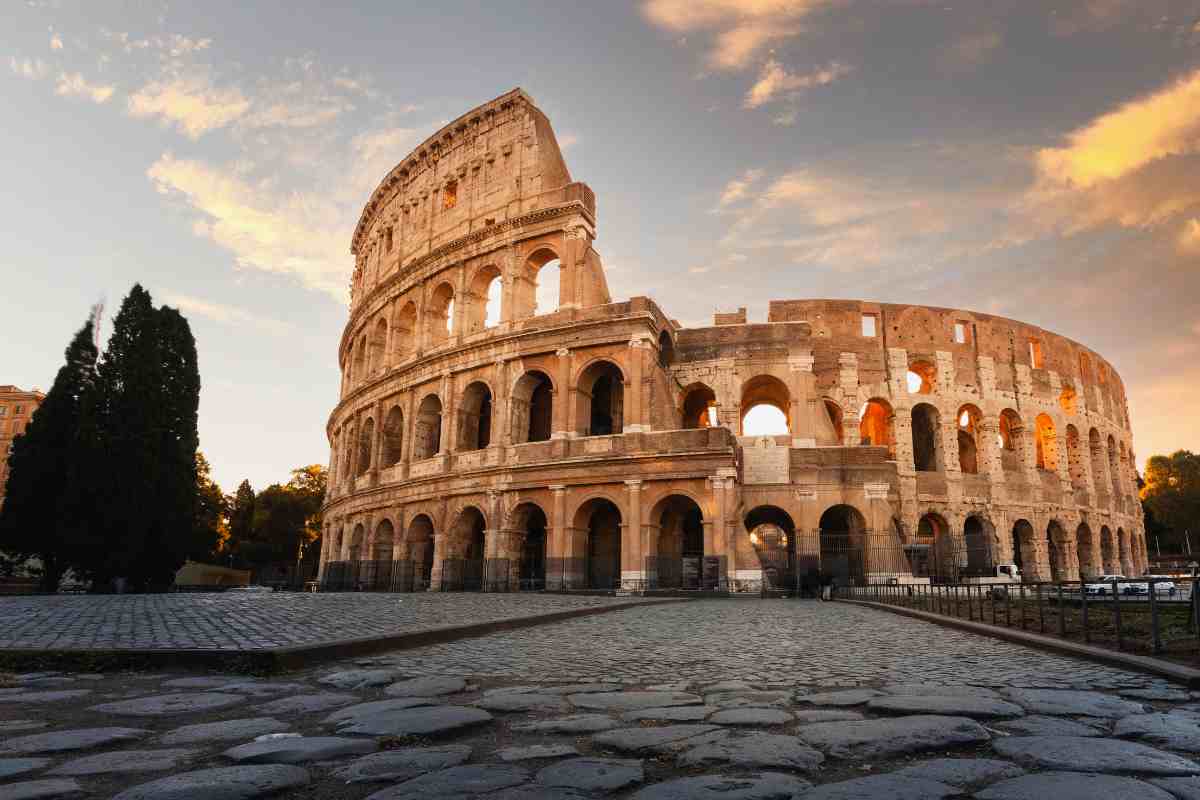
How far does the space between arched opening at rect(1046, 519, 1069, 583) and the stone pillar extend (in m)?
21.2

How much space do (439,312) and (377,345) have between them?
5.21 m

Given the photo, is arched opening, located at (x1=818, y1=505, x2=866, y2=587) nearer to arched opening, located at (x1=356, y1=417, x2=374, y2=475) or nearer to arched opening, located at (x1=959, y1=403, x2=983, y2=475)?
arched opening, located at (x1=959, y1=403, x2=983, y2=475)

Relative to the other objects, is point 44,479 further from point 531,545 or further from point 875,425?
point 875,425

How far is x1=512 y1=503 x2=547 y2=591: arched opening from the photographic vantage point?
23.6 m

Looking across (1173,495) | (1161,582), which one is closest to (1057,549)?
→ (1173,495)

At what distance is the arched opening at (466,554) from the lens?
2430cm

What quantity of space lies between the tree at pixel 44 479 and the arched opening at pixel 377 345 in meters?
10.4

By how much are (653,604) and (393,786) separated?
1375cm

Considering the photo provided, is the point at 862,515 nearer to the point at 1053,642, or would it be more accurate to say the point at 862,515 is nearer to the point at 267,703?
the point at 1053,642

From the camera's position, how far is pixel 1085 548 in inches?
1335

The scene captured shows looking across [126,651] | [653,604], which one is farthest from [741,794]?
[653,604]

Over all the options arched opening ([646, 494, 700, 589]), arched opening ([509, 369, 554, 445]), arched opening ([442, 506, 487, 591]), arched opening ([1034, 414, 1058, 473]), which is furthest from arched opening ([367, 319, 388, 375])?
arched opening ([1034, 414, 1058, 473])

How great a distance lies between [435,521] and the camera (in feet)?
82.9

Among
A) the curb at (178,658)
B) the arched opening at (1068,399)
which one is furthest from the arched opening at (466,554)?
the arched opening at (1068,399)
